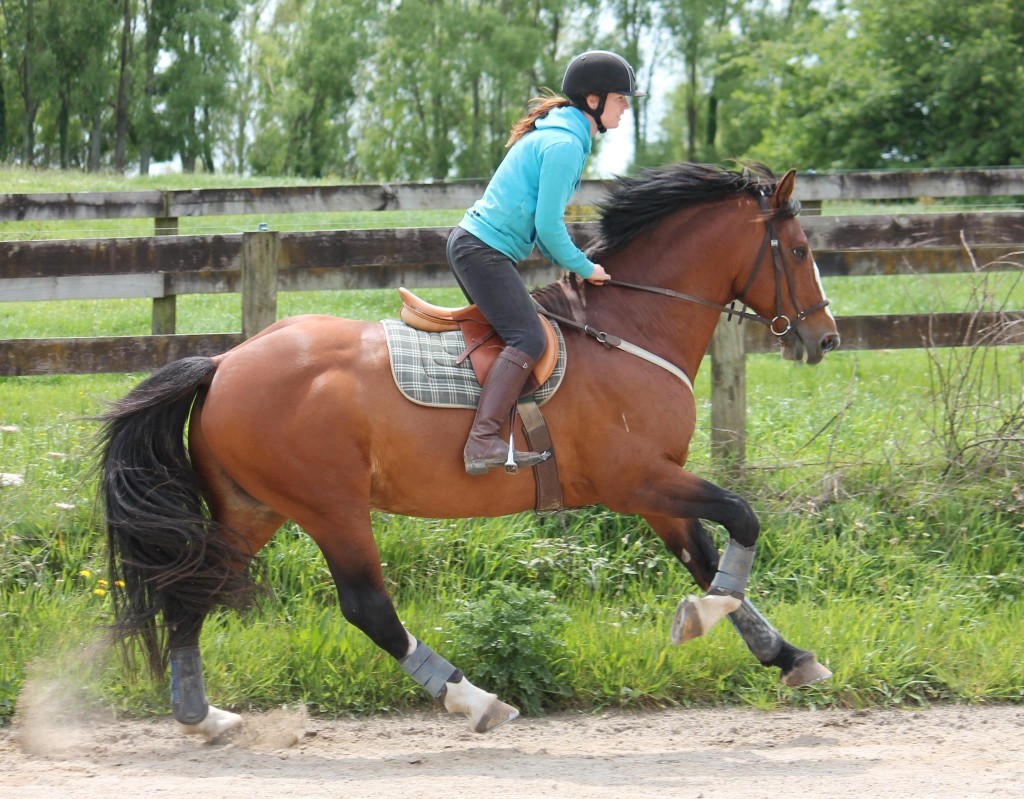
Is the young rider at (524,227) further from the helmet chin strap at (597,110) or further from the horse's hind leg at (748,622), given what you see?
the horse's hind leg at (748,622)

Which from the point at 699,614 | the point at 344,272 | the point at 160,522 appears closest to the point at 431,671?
the point at 699,614

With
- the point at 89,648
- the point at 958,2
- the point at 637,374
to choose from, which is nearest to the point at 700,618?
the point at 637,374

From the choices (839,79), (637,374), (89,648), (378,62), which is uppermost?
(378,62)

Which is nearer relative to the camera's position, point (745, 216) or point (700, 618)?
point (700, 618)

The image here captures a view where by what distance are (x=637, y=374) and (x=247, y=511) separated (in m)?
1.76

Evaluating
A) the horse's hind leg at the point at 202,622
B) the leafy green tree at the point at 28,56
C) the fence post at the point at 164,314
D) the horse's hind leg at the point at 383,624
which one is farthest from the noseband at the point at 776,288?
the leafy green tree at the point at 28,56

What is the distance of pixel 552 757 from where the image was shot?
4.12m

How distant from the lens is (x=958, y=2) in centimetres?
2747

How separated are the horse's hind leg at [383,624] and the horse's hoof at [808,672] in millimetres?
1260

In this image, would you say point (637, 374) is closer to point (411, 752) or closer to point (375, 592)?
point (375, 592)

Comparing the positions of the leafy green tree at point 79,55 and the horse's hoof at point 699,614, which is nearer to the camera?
the horse's hoof at point 699,614

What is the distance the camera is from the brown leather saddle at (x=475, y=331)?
432cm

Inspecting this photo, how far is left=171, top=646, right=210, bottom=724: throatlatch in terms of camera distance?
4.22 m

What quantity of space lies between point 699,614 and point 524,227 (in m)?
1.76
